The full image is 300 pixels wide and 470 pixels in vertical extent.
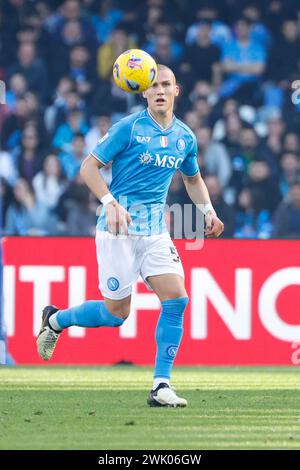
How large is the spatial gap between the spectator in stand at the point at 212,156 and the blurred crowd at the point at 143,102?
1 cm

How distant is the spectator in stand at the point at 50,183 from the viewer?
14.9 metres

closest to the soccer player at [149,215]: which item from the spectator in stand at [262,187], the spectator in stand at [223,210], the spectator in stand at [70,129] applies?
the spectator in stand at [223,210]

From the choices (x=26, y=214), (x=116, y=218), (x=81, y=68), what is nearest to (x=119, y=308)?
(x=116, y=218)

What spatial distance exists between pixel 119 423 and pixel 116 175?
1896 mm

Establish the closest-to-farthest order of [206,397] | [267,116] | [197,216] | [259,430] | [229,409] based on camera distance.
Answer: [259,430] → [229,409] → [206,397] → [197,216] → [267,116]

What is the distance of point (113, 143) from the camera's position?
26.9 ft

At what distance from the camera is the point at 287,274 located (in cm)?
1246

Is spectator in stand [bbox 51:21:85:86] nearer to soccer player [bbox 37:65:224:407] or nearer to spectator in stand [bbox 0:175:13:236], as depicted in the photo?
spectator in stand [bbox 0:175:13:236]

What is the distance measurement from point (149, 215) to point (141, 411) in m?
1.32

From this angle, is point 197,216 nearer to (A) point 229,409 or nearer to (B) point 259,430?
(A) point 229,409

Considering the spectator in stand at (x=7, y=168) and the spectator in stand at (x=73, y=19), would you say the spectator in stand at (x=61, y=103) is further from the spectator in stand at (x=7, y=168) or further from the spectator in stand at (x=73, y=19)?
the spectator in stand at (x=73, y=19)
